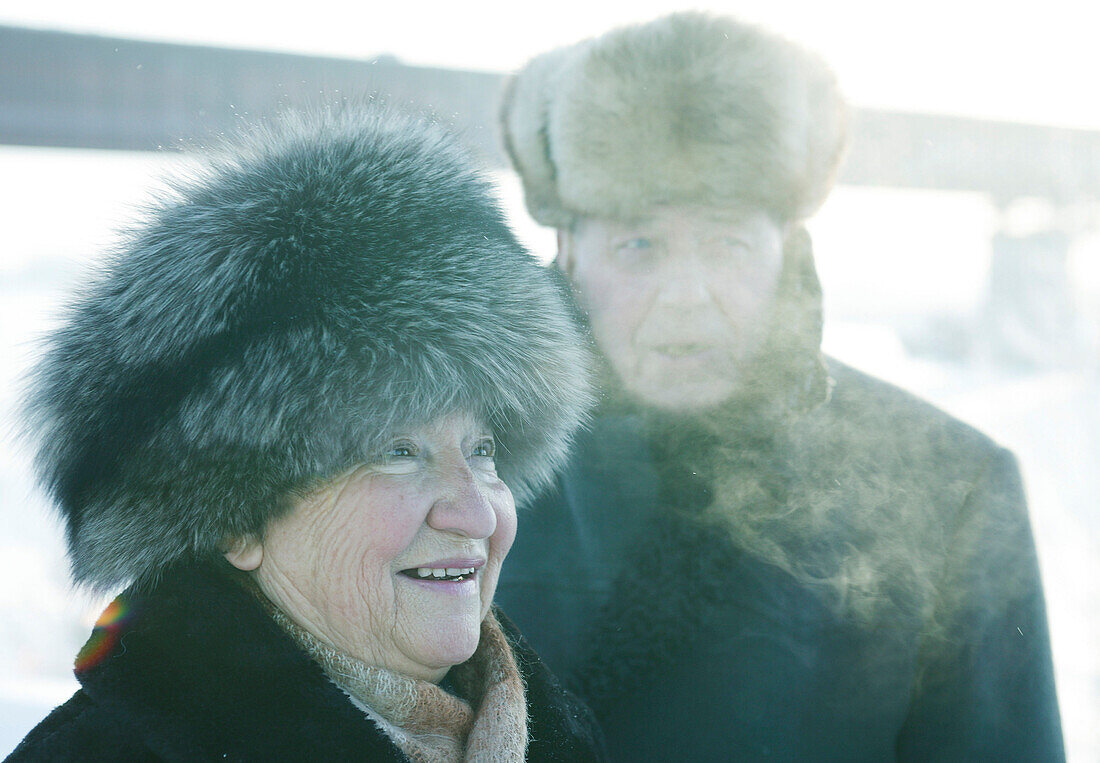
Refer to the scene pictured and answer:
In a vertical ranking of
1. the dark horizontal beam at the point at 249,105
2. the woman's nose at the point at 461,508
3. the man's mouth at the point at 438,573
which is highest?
the dark horizontal beam at the point at 249,105

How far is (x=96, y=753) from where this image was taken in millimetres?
924

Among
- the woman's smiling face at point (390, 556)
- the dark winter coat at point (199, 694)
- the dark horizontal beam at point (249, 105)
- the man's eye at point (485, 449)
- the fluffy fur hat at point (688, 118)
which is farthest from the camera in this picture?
the dark horizontal beam at point (249, 105)

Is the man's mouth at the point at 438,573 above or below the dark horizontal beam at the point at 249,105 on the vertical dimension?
below

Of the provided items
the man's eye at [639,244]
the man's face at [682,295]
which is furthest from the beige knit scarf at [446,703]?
→ the man's eye at [639,244]

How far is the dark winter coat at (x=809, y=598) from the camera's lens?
59.7 inches

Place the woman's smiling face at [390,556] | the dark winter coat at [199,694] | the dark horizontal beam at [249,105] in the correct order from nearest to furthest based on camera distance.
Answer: the dark winter coat at [199,694] < the woman's smiling face at [390,556] < the dark horizontal beam at [249,105]

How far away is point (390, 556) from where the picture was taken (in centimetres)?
105

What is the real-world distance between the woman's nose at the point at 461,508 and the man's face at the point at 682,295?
1.93 feet

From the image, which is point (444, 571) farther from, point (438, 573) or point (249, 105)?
point (249, 105)

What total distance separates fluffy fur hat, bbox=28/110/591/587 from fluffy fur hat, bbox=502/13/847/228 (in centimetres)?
51

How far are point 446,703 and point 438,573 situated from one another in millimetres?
200

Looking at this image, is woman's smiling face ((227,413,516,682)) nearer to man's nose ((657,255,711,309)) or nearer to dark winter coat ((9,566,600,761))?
dark winter coat ((9,566,600,761))

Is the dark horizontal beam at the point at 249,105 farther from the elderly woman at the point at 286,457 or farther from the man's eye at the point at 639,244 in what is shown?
the elderly woman at the point at 286,457

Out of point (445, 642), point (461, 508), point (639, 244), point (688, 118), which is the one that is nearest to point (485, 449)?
point (461, 508)
